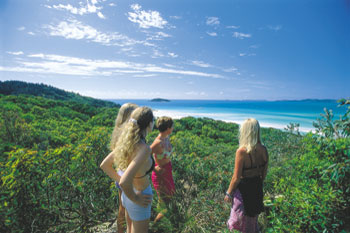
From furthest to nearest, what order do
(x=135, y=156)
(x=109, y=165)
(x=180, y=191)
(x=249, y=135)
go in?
(x=180, y=191)
(x=249, y=135)
(x=109, y=165)
(x=135, y=156)

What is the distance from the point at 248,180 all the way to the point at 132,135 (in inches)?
66.5

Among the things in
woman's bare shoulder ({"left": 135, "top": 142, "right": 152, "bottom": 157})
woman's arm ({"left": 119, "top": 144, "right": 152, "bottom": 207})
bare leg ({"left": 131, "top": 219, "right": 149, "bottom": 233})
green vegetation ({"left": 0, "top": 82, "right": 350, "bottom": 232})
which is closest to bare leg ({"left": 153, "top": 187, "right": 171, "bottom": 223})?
green vegetation ({"left": 0, "top": 82, "right": 350, "bottom": 232})

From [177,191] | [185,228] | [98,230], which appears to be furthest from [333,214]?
[98,230]

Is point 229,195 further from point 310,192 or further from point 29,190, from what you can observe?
point 29,190

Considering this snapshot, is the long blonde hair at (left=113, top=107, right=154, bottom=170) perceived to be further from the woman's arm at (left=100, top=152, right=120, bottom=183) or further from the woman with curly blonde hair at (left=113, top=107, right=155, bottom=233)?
the woman's arm at (left=100, top=152, right=120, bottom=183)

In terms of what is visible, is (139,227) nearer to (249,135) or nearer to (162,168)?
(162,168)

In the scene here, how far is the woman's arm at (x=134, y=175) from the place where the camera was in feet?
5.95

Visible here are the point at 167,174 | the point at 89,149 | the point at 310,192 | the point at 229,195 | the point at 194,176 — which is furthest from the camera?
the point at 194,176

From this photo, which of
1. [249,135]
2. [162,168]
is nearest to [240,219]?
[249,135]

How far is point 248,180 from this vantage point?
2.55 metres

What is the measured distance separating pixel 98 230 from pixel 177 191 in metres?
1.49

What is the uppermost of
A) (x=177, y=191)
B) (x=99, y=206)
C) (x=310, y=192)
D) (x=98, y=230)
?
(x=310, y=192)

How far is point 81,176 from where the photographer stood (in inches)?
136

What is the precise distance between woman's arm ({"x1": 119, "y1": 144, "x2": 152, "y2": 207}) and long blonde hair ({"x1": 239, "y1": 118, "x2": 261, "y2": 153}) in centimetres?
137
